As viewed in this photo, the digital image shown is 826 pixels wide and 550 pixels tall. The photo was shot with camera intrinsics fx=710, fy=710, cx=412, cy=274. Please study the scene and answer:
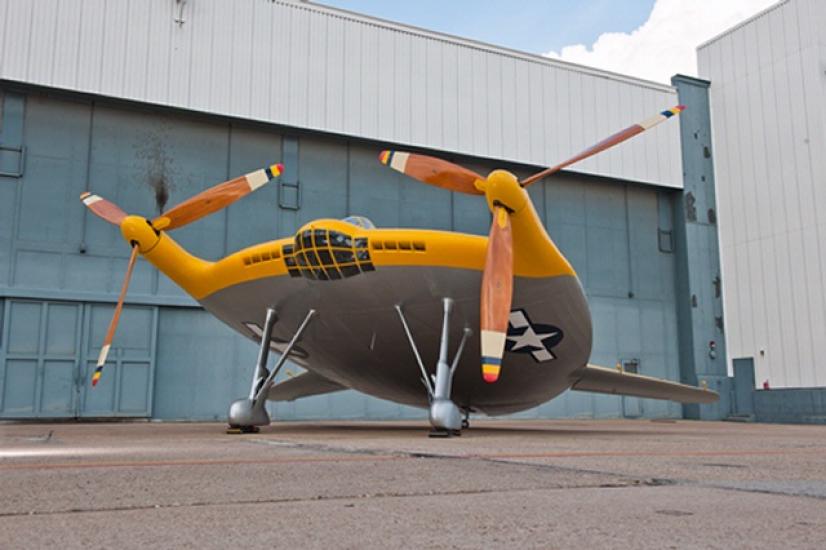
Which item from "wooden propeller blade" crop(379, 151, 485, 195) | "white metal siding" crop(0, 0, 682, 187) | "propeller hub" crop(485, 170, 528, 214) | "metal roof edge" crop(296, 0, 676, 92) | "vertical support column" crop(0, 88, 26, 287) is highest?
"metal roof edge" crop(296, 0, 676, 92)

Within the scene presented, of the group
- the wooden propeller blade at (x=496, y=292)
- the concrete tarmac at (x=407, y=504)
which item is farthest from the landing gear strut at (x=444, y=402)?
the concrete tarmac at (x=407, y=504)

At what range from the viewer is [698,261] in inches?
1485

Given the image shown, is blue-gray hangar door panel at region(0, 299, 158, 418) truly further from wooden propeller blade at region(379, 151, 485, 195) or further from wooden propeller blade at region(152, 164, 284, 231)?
wooden propeller blade at region(379, 151, 485, 195)

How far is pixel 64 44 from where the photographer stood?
1062 inches

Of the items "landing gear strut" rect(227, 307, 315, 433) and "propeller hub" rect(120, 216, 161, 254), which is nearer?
"landing gear strut" rect(227, 307, 315, 433)

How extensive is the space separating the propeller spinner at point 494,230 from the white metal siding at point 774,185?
78.2 feet

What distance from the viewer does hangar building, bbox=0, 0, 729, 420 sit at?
86.6 feet

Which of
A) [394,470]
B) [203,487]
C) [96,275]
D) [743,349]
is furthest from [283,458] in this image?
[743,349]

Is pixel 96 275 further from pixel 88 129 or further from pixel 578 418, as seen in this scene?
pixel 578 418

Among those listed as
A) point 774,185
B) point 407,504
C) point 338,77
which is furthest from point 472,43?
point 407,504

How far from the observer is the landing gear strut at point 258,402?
14.2 m

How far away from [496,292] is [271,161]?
20.7m

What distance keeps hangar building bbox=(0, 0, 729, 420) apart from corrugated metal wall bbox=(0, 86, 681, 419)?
3.1 inches

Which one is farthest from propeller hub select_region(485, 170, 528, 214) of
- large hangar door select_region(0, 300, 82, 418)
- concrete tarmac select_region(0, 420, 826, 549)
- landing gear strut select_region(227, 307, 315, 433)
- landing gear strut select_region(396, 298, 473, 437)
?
large hangar door select_region(0, 300, 82, 418)
